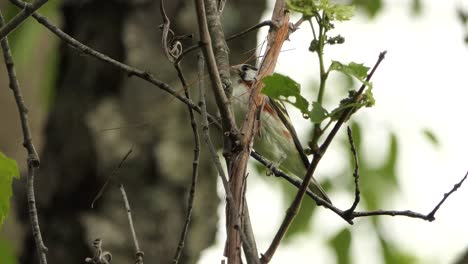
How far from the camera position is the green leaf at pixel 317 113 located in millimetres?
2059

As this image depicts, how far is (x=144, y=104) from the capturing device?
19.1ft

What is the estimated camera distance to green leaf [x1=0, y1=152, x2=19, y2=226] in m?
2.68

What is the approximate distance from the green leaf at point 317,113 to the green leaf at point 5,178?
1002 mm

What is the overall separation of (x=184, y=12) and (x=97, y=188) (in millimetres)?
1214

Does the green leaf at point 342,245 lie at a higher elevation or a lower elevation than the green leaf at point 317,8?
higher

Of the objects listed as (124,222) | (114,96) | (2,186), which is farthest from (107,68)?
(2,186)

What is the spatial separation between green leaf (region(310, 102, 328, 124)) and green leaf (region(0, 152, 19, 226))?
100 cm

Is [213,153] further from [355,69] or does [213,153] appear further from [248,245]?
[355,69]

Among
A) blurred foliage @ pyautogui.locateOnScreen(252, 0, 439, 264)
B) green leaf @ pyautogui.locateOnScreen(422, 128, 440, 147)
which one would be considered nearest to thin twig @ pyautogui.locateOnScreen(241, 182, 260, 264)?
blurred foliage @ pyautogui.locateOnScreen(252, 0, 439, 264)

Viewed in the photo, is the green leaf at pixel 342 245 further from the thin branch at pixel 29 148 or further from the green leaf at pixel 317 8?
the green leaf at pixel 317 8

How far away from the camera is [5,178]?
270cm

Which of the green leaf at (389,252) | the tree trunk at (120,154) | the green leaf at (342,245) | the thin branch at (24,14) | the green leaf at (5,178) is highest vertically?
the tree trunk at (120,154)

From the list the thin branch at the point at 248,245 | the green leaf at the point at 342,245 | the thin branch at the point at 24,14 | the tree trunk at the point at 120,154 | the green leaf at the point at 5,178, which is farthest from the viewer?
the tree trunk at the point at 120,154

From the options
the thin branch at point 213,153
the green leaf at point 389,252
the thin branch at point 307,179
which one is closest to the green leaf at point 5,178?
the thin branch at point 213,153
